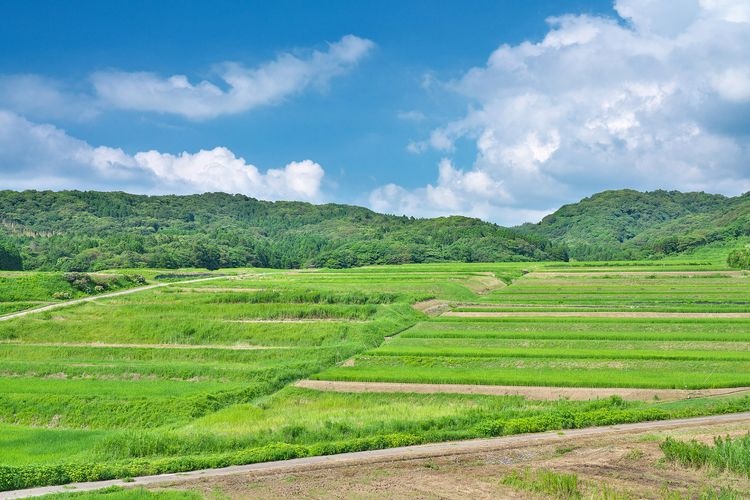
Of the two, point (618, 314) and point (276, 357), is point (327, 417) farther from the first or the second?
point (618, 314)

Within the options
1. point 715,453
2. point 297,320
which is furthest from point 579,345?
point 297,320

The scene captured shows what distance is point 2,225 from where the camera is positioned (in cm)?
19300

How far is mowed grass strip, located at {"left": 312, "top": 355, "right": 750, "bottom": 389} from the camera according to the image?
105 ft

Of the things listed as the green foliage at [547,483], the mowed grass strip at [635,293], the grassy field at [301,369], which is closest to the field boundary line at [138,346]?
the grassy field at [301,369]

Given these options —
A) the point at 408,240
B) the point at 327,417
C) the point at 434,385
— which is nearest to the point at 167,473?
the point at 327,417

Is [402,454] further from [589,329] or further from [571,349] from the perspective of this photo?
[589,329]

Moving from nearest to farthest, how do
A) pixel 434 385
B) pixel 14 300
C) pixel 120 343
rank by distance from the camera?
pixel 434 385 < pixel 120 343 < pixel 14 300

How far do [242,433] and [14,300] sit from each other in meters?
49.8

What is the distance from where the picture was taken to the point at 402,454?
2242 cm

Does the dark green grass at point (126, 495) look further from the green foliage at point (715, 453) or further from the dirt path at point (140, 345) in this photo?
the dirt path at point (140, 345)

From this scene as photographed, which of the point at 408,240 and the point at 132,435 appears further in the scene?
the point at 408,240

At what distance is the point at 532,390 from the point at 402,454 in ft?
38.3

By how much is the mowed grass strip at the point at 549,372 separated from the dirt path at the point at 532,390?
1.23 ft

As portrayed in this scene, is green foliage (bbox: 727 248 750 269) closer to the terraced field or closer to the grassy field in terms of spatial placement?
the grassy field
